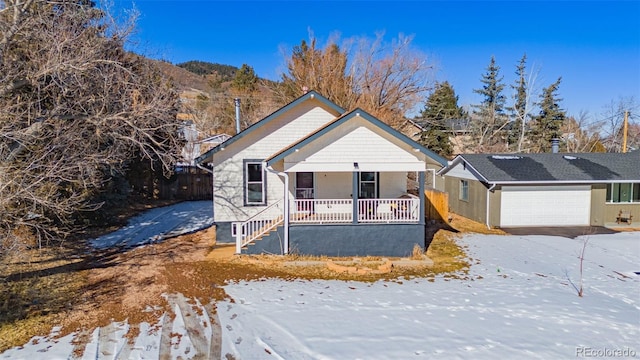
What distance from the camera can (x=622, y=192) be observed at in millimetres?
16375

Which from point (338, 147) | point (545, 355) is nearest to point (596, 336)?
point (545, 355)

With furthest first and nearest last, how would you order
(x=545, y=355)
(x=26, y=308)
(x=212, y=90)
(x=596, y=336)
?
1. (x=212, y=90)
2. (x=26, y=308)
3. (x=596, y=336)
4. (x=545, y=355)

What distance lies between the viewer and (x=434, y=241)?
13078 millimetres

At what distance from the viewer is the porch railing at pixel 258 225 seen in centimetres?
1076

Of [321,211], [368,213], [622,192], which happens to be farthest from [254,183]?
[622,192]

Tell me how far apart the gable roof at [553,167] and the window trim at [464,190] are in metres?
0.99

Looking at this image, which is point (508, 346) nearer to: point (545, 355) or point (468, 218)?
point (545, 355)

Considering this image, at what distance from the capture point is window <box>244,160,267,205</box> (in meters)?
12.6

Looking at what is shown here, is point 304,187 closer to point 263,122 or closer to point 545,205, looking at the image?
point 263,122

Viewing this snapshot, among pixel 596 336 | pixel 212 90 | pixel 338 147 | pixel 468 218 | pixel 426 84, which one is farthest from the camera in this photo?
pixel 212 90

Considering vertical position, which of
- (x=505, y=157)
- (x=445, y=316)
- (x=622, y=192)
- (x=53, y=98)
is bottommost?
(x=445, y=316)

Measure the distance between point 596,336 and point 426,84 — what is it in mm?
25823

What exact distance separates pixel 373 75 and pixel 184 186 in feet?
55.6

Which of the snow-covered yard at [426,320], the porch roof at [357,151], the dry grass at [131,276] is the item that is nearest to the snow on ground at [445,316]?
the snow-covered yard at [426,320]
